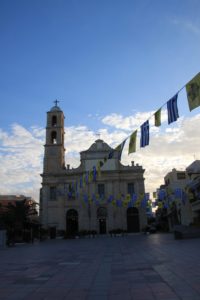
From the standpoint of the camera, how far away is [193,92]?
10211 mm

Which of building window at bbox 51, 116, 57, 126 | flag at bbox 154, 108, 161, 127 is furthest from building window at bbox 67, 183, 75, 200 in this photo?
flag at bbox 154, 108, 161, 127

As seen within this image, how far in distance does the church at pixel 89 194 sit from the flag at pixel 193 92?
44.4m

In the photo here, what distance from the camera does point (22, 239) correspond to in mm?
42625

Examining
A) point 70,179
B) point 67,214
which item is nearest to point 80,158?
point 70,179

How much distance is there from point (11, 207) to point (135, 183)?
Answer: 2412cm

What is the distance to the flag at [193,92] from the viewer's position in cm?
1003

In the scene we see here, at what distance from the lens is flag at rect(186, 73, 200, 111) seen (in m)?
10.0

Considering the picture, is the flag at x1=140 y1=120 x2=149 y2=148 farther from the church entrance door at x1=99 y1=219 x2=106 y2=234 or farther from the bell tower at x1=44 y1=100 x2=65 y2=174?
the bell tower at x1=44 y1=100 x2=65 y2=174

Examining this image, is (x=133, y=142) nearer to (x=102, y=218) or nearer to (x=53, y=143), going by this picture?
(x=102, y=218)

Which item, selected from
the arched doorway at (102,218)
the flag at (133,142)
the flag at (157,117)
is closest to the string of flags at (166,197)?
the arched doorway at (102,218)

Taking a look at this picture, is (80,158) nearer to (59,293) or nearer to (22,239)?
(22,239)

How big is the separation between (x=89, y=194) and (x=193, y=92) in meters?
48.4

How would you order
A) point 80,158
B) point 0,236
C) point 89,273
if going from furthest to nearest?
1. point 80,158
2. point 0,236
3. point 89,273

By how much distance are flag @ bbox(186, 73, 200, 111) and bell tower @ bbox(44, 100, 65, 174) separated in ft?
166
